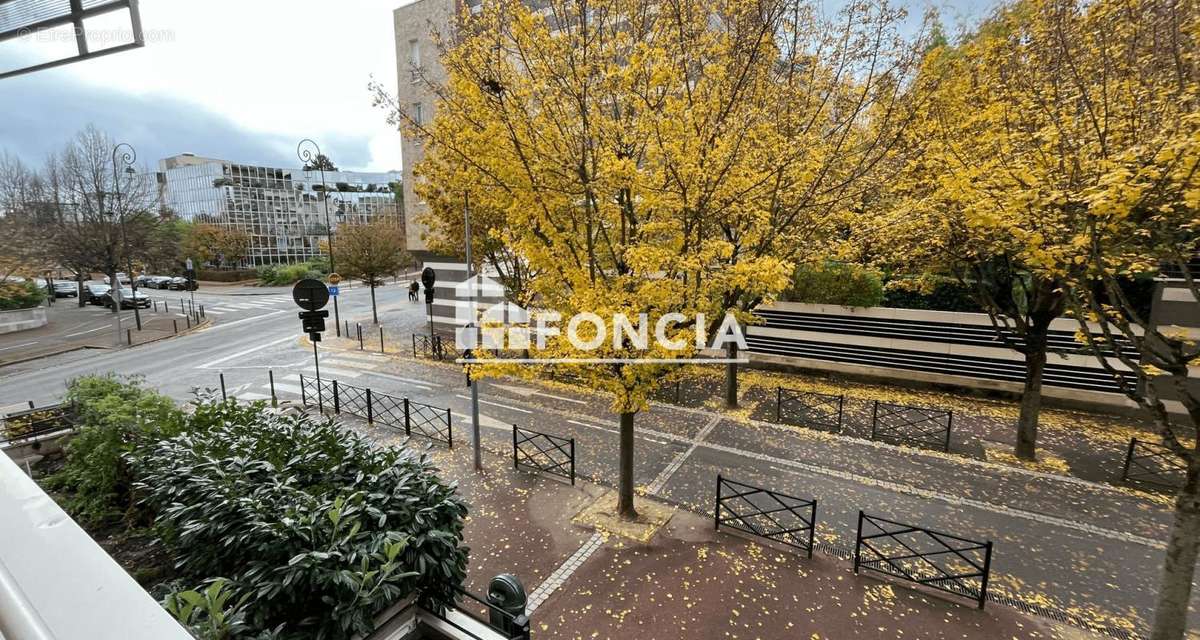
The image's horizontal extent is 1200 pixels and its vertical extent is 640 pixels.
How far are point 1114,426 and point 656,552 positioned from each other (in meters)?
12.8

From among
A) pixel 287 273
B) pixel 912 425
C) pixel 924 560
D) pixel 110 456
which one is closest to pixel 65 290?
pixel 287 273

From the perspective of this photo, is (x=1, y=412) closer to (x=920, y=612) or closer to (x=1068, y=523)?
(x=920, y=612)

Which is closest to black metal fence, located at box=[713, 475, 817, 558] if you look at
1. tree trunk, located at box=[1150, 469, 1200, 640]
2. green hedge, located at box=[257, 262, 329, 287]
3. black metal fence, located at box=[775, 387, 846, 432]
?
tree trunk, located at box=[1150, 469, 1200, 640]

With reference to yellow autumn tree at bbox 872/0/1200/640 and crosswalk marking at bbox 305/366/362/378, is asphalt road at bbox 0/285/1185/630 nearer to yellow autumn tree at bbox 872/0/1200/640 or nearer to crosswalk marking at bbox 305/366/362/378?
crosswalk marking at bbox 305/366/362/378

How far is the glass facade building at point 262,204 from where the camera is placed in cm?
5281

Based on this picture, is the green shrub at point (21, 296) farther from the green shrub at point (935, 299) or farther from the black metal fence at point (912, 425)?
the green shrub at point (935, 299)

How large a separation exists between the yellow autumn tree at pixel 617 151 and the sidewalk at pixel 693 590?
2137mm

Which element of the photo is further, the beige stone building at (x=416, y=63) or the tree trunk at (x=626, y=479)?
the beige stone building at (x=416, y=63)

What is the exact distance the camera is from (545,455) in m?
10.5

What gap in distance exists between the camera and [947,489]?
922 cm

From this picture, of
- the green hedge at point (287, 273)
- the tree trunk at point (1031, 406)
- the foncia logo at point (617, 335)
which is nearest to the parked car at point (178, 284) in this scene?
the green hedge at point (287, 273)

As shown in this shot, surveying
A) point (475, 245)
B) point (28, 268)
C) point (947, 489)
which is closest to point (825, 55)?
point (947, 489)

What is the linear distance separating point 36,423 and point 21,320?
83.1ft

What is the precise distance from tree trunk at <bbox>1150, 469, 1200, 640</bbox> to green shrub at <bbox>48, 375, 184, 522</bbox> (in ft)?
35.4
